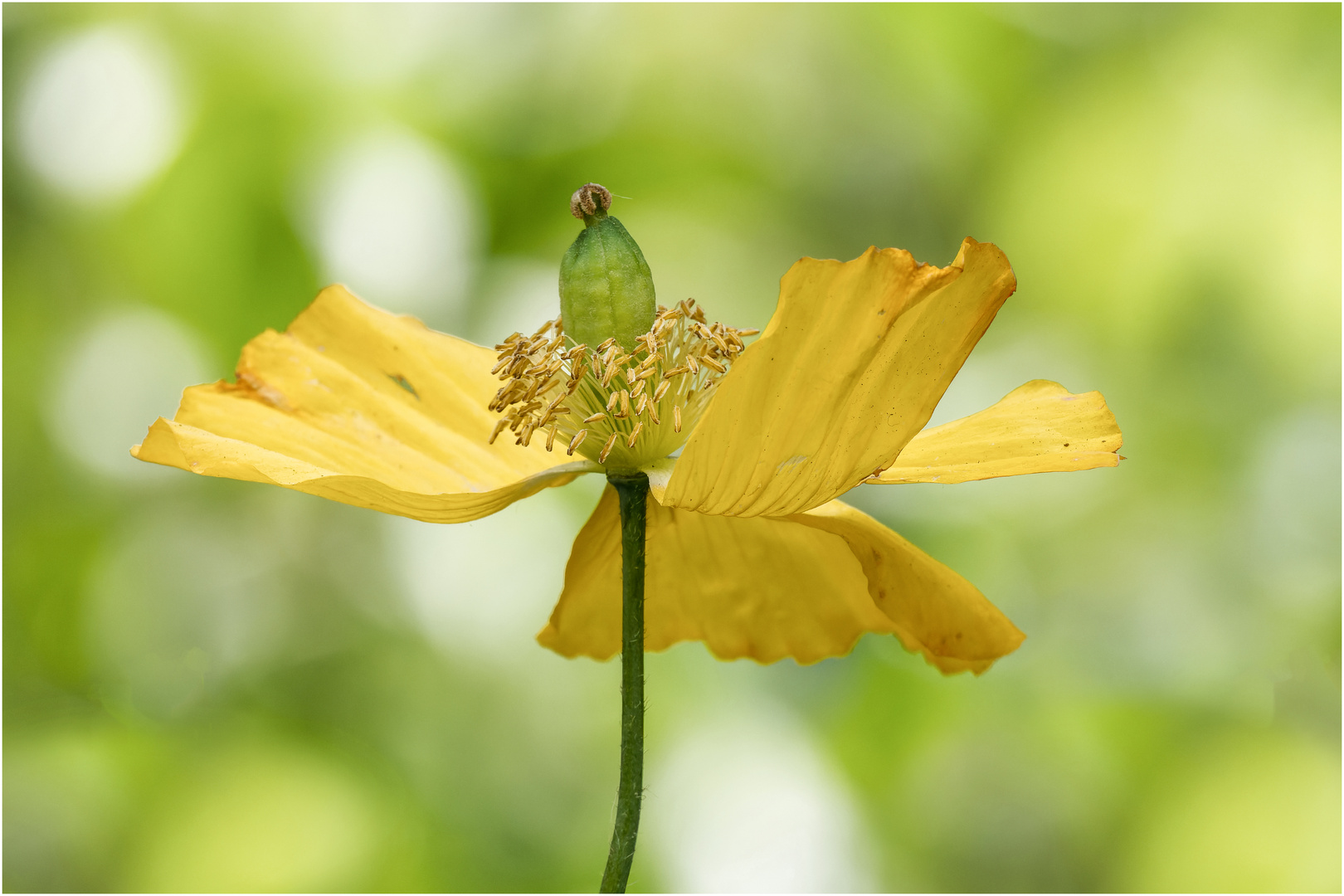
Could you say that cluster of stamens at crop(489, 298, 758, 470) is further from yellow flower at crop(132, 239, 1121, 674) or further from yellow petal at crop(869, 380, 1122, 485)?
yellow petal at crop(869, 380, 1122, 485)

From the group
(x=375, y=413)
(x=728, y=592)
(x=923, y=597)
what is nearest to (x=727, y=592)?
(x=728, y=592)

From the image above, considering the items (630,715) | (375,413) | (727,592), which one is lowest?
(630,715)

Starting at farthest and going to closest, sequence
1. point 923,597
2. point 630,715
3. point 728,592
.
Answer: point 728,592 < point 923,597 < point 630,715

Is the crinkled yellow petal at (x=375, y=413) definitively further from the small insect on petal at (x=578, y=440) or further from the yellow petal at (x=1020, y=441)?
the yellow petal at (x=1020, y=441)

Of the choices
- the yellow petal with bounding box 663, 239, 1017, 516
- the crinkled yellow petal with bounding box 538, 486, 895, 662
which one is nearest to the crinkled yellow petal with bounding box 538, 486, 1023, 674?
the crinkled yellow petal with bounding box 538, 486, 895, 662

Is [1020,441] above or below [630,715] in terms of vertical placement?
above

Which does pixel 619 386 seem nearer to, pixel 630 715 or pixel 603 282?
pixel 603 282

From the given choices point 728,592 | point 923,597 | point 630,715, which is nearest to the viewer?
point 630,715

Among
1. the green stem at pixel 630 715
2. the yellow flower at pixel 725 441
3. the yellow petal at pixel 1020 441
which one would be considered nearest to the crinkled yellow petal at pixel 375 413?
the yellow flower at pixel 725 441
